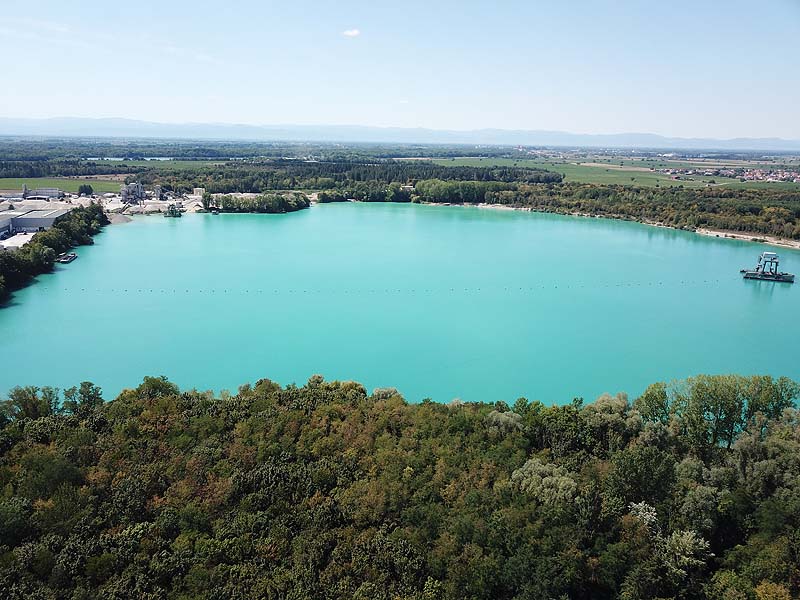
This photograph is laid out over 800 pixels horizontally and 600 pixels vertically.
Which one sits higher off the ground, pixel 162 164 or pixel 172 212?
pixel 162 164

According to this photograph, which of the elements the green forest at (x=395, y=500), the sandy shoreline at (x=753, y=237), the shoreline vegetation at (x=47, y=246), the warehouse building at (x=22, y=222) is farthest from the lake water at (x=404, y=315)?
the green forest at (x=395, y=500)

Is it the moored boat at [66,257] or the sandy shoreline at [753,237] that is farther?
the sandy shoreline at [753,237]

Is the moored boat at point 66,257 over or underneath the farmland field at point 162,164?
underneath

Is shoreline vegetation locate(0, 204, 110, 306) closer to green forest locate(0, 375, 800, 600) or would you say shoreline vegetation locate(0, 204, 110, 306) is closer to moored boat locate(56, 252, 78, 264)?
moored boat locate(56, 252, 78, 264)

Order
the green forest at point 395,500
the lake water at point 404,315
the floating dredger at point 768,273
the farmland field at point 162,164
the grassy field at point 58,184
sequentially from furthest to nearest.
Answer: the farmland field at point 162,164 < the grassy field at point 58,184 < the floating dredger at point 768,273 < the lake water at point 404,315 < the green forest at point 395,500

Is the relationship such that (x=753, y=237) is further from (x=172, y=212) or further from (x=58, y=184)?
(x=58, y=184)

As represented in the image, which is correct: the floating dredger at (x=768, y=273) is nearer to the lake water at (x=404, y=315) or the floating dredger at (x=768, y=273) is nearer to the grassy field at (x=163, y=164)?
the lake water at (x=404, y=315)

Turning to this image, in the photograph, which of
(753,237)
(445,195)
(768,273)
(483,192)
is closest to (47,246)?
(445,195)

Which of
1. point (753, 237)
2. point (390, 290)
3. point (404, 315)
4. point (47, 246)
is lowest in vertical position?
point (404, 315)
